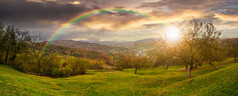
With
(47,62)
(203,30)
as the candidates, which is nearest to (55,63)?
(47,62)

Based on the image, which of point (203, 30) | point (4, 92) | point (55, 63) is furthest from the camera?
point (55, 63)

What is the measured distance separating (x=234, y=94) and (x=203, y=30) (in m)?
22.0

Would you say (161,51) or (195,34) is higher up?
(195,34)

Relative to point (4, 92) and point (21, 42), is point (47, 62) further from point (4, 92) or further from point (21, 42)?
point (4, 92)

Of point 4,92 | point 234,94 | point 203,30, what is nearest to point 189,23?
point 203,30

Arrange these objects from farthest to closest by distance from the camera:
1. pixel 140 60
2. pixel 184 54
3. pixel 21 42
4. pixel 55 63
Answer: pixel 55 63 → pixel 140 60 → pixel 21 42 → pixel 184 54

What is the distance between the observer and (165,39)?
128ft

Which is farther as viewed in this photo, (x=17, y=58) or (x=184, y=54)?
(x=17, y=58)

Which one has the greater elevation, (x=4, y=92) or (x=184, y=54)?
(x=184, y=54)

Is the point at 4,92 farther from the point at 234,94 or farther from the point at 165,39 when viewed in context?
the point at 165,39

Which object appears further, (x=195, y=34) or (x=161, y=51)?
(x=161, y=51)

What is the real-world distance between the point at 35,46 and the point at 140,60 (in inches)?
2177

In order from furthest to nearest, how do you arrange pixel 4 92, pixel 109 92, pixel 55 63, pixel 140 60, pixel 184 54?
pixel 55 63
pixel 140 60
pixel 184 54
pixel 109 92
pixel 4 92

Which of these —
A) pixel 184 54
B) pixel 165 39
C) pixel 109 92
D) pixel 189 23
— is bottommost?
pixel 109 92
